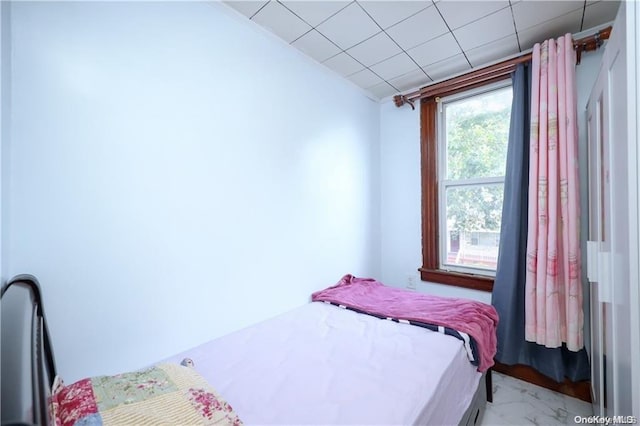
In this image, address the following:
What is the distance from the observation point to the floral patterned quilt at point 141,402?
654 millimetres

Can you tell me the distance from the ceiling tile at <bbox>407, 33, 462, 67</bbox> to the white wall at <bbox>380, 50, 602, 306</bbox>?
20.7 inches

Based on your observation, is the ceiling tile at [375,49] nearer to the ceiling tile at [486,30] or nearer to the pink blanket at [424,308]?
the ceiling tile at [486,30]

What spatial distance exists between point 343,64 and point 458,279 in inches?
81.9

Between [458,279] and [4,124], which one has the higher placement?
[4,124]

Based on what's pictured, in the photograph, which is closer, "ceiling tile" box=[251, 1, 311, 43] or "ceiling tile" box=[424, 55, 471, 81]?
"ceiling tile" box=[251, 1, 311, 43]

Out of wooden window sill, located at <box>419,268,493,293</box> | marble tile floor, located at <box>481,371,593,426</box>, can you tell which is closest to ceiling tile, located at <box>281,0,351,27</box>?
wooden window sill, located at <box>419,268,493,293</box>

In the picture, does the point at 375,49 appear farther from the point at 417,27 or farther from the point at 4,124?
the point at 4,124

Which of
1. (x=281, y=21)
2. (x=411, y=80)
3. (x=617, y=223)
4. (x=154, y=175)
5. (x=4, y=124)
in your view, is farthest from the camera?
(x=411, y=80)

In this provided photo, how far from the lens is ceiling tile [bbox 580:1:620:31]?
1.60 meters

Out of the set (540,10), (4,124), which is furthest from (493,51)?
(4,124)

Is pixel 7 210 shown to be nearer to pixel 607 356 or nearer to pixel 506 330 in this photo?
pixel 607 356

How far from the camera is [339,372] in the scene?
1.14 meters

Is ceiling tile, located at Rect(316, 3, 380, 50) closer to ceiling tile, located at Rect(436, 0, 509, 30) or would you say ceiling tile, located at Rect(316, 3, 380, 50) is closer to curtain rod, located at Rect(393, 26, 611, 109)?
ceiling tile, located at Rect(436, 0, 509, 30)

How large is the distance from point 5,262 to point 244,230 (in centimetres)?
94
